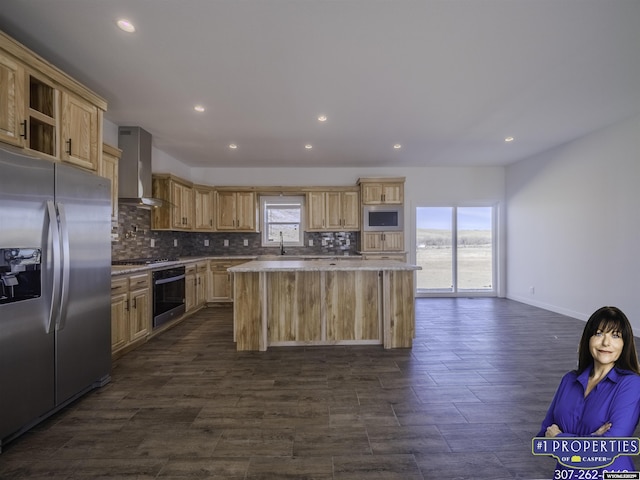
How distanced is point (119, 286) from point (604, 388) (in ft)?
12.6

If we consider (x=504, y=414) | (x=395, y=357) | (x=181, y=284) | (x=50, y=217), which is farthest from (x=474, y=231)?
(x=50, y=217)

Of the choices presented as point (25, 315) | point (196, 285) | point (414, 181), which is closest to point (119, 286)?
point (25, 315)

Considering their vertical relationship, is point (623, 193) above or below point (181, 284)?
above

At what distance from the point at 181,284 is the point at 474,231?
6055mm

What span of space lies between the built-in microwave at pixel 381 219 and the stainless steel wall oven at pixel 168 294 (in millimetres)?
3486

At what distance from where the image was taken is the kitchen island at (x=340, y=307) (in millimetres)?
3568

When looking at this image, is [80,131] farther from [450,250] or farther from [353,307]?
[450,250]

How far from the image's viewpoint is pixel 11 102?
207 centimetres

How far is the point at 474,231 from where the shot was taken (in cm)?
664

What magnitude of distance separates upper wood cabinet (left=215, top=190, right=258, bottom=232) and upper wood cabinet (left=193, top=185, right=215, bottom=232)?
0.12m

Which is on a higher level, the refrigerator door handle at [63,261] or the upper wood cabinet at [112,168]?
the upper wood cabinet at [112,168]

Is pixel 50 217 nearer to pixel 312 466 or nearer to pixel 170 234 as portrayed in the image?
pixel 312 466

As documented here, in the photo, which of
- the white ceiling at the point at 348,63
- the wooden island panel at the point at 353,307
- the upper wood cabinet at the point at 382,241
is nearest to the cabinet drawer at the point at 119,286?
the white ceiling at the point at 348,63

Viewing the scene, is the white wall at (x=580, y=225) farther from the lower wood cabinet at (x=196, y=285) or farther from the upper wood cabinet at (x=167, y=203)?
the upper wood cabinet at (x=167, y=203)
